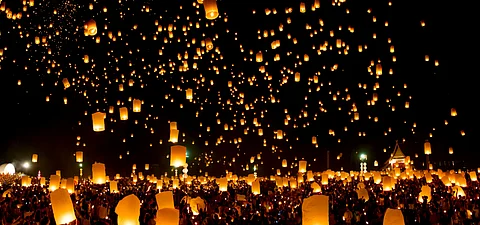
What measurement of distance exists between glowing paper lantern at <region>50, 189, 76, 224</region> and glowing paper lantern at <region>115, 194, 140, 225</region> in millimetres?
595

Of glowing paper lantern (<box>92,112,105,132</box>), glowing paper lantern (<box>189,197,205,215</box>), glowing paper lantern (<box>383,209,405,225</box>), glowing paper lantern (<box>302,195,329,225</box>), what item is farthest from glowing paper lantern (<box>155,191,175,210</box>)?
glowing paper lantern (<box>383,209,405,225</box>)

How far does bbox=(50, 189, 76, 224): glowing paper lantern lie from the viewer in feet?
19.8

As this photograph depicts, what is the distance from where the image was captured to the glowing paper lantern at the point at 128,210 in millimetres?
6051

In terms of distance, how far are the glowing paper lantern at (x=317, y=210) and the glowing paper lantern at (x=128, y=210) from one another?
2115 mm

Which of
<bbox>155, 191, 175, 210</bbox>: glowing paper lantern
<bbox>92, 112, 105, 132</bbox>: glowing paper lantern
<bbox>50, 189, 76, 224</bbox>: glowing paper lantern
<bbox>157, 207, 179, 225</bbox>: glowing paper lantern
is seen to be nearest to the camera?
<bbox>157, 207, 179, 225</bbox>: glowing paper lantern

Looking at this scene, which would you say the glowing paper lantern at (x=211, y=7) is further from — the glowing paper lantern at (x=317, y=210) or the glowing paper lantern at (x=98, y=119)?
the glowing paper lantern at (x=98, y=119)

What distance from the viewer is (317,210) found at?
5273 mm

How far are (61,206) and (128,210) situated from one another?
2.62 feet

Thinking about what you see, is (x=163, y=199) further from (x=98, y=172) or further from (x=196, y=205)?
(x=98, y=172)

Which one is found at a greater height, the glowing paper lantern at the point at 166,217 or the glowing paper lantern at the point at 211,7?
the glowing paper lantern at the point at 211,7

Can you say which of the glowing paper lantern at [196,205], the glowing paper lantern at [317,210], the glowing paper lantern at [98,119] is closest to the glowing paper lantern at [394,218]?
the glowing paper lantern at [317,210]

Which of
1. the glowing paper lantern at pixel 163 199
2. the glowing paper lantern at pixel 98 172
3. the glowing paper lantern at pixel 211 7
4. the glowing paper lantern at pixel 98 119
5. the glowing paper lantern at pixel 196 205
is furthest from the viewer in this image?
the glowing paper lantern at pixel 98 172

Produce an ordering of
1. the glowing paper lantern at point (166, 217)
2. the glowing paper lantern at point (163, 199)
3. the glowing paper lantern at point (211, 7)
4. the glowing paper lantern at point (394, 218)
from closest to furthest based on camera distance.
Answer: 1. the glowing paper lantern at point (394, 218)
2. the glowing paper lantern at point (166, 217)
3. the glowing paper lantern at point (211, 7)
4. the glowing paper lantern at point (163, 199)

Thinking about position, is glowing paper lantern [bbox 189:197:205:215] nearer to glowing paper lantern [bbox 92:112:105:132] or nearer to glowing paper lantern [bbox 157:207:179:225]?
glowing paper lantern [bbox 92:112:105:132]
